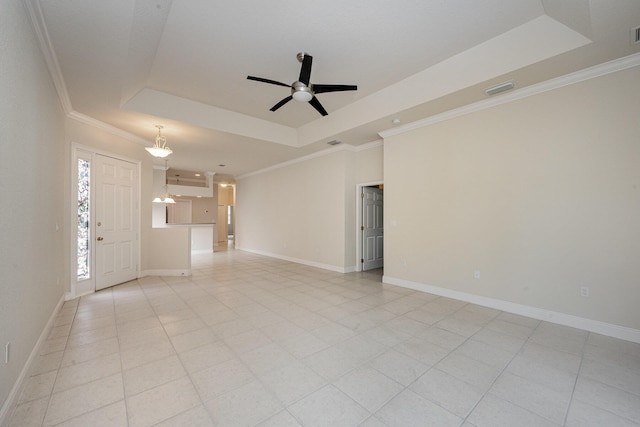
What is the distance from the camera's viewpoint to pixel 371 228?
21.1 feet

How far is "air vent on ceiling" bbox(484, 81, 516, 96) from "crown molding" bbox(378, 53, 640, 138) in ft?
0.65

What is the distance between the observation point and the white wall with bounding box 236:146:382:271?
238 inches

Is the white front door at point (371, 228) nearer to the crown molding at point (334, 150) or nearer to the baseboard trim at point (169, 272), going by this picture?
the crown molding at point (334, 150)

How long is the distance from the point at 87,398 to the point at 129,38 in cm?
313

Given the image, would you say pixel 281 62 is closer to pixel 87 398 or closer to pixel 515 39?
pixel 515 39

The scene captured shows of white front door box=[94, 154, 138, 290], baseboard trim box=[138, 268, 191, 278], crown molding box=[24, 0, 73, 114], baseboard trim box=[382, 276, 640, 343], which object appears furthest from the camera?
baseboard trim box=[138, 268, 191, 278]

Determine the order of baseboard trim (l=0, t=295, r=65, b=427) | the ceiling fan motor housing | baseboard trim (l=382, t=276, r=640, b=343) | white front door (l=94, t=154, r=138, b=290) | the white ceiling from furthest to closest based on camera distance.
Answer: white front door (l=94, t=154, r=138, b=290) → the ceiling fan motor housing → baseboard trim (l=382, t=276, r=640, b=343) → the white ceiling → baseboard trim (l=0, t=295, r=65, b=427)

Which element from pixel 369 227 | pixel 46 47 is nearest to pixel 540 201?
pixel 369 227

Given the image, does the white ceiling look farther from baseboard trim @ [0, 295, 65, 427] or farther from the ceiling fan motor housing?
baseboard trim @ [0, 295, 65, 427]

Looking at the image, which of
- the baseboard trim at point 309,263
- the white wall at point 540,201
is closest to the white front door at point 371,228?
the baseboard trim at point 309,263

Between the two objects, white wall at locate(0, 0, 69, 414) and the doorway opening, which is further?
the doorway opening

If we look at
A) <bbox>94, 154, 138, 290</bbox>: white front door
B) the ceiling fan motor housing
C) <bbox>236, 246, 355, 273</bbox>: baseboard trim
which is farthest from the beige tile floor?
the ceiling fan motor housing

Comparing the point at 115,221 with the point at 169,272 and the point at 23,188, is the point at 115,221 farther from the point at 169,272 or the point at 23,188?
the point at 23,188

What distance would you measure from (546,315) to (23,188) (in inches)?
216
